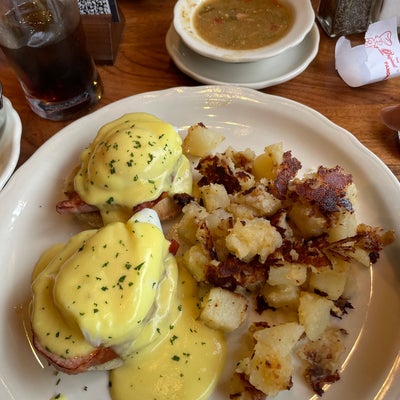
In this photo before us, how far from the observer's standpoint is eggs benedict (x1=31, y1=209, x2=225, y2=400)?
4.25 ft

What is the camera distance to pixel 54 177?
1.87m

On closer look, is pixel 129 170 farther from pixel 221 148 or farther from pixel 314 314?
pixel 314 314

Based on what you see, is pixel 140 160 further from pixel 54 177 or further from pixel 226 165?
pixel 54 177

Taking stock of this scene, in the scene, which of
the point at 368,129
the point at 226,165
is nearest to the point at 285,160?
the point at 226,165

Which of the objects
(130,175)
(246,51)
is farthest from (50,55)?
(246,51)

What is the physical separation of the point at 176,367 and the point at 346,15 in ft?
6.39

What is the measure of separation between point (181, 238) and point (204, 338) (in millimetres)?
368

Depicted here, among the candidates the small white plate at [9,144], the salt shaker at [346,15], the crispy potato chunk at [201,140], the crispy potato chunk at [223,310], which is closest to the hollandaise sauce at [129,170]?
the crispy potato chunk at [201,140]

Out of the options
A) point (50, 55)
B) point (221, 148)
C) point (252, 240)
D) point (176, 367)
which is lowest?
point (176, 367)

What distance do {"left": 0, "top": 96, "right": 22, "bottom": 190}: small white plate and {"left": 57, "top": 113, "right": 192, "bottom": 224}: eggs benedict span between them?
9.4 inches

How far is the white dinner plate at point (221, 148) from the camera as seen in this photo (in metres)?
1.41

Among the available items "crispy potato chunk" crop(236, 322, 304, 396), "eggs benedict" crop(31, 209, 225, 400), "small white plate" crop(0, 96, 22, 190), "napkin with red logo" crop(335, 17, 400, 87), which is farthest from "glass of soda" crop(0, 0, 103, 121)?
"crispy potato chunk" crop(236, 322, 304, 396)

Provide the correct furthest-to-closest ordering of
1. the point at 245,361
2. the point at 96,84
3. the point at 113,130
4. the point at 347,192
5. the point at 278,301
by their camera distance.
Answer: the point at 96,84
the point at 113,130
the point at 347,192
the point at 278,301
the point at 245,361

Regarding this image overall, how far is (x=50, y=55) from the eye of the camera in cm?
194
